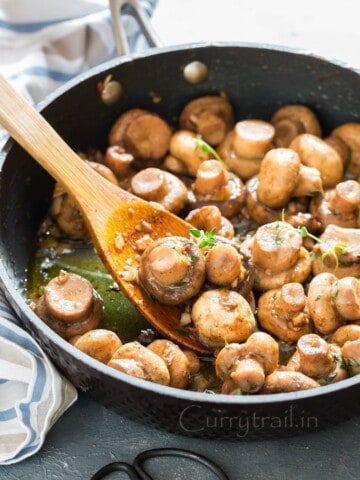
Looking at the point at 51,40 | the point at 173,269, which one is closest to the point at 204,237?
the point at 173,269

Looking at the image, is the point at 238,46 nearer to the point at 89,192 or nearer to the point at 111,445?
the point at 89,192

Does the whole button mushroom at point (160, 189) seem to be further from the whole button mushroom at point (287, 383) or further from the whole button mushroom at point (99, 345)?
the whole button mushroom at point (287, 383)

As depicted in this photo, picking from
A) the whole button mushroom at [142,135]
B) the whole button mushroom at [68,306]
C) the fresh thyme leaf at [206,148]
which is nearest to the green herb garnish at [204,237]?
the whole button mushroom at [68,306]

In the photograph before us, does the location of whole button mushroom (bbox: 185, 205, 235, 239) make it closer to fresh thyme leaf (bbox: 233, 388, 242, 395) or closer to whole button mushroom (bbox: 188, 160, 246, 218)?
whole button mushroom (bbox: 188, 160, 246, 218)

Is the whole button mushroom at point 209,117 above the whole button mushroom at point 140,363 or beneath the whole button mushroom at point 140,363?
beneath

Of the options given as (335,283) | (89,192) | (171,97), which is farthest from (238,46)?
(335,283)
